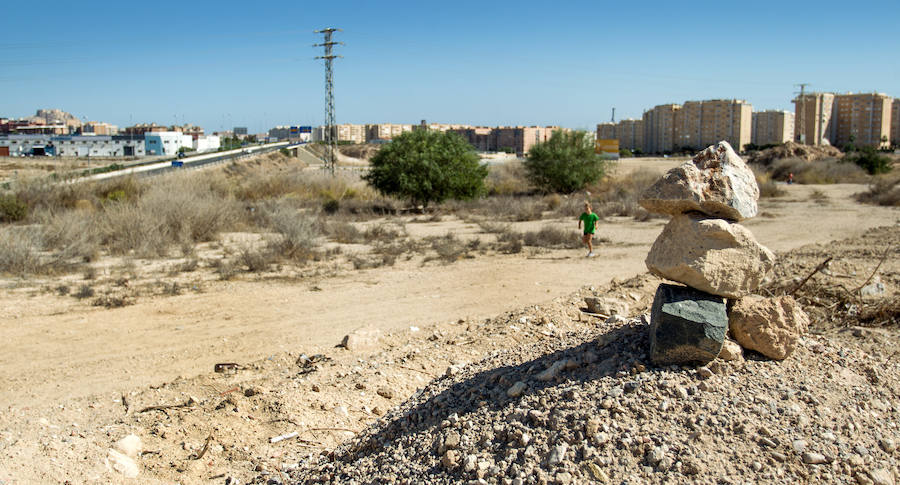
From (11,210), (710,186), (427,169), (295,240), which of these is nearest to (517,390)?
(710,186)

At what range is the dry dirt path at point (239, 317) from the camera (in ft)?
27.4

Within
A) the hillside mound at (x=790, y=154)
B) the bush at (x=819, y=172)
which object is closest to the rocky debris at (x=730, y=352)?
the bush at (x=819, y=172)

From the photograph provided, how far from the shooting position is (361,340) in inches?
346

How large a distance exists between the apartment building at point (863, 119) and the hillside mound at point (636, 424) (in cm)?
11407

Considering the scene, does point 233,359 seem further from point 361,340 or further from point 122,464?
point 122,464

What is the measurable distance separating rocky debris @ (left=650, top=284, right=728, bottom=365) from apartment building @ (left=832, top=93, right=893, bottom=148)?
114 m

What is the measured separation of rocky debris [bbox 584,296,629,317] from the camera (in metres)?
9.31

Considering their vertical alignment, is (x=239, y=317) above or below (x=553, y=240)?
below

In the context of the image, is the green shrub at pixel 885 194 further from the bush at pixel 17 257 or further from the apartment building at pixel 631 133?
the apartment building at pixel 631 133

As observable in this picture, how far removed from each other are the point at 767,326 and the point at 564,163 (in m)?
34.4

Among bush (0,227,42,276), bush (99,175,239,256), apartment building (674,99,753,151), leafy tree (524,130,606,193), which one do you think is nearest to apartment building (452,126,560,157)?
apartment building (674,99,753,151)

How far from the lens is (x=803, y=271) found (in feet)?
34.5

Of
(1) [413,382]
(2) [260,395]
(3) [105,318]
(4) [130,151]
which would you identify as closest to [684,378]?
(1) [413,382]

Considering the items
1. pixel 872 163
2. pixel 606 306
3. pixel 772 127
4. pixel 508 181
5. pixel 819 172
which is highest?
pixel 772 127
